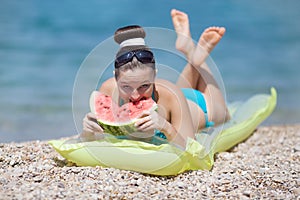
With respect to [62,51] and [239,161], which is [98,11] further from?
[239,161]

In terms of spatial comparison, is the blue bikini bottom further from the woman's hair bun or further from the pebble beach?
the woman's hair bun

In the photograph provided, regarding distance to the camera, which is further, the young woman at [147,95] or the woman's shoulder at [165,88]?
the woman's shoulder at [165,88]

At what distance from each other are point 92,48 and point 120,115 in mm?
7482

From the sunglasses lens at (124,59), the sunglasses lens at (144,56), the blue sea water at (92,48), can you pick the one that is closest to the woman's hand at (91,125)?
the sunglasses lens at (124,59)

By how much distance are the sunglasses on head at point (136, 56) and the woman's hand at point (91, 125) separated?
0.42 m

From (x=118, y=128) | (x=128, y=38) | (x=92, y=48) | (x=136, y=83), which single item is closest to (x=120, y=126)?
(x=118, y=128)

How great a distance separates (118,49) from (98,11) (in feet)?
35.8

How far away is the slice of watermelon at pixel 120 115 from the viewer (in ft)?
10.8

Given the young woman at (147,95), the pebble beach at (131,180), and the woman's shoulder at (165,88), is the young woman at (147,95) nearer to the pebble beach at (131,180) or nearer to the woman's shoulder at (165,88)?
the woman's shoulder at (165,88)

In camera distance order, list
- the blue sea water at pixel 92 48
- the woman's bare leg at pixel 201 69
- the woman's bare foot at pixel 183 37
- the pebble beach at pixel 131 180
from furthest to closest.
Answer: the blue sea water at pixel 92 48, the woman's bare foot at pixel 183 37, the woman's bare leg at pixel 201 69, the pebble beach at pixel 131 180

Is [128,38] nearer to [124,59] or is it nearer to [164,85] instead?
[124,59]

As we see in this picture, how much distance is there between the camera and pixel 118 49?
3.39 metres

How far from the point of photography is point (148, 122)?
324 cm

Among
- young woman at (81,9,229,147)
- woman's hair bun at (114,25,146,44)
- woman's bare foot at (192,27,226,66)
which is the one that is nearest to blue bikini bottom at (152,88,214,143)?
young woman at (81,9,229,147)
